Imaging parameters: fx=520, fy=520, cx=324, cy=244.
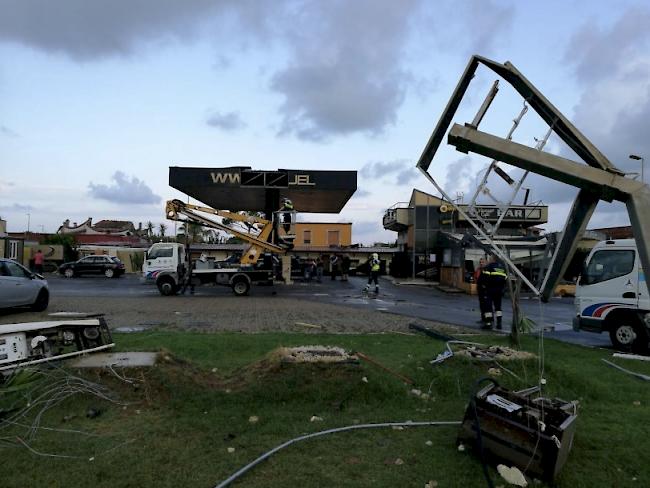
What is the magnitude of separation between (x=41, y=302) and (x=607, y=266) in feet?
46.8

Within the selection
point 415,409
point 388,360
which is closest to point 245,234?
point 388,360

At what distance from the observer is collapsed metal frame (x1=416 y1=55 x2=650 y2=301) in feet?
10.5

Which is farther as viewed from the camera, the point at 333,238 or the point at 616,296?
the point at 333,238

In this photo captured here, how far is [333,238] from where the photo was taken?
5112 centimetres

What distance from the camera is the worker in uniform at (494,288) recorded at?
12.2 m

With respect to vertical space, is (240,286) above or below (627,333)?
above

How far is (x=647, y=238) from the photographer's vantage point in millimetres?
3123

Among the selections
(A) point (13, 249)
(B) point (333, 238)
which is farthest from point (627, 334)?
(B) point (333, 238)

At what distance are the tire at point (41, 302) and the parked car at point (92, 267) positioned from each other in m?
21.3

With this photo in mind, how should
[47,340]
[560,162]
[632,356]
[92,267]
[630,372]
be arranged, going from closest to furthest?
[560,162]
[47,340]
[630,372]
[632,356]
[92,267]

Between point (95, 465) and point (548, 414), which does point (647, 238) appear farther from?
point (95, 465)

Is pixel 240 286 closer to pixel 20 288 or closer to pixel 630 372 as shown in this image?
pixel 20 288

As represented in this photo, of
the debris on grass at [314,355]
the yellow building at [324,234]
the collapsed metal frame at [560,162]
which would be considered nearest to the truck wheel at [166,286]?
the debris on grass at [314,355]

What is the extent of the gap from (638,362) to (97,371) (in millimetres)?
8402
